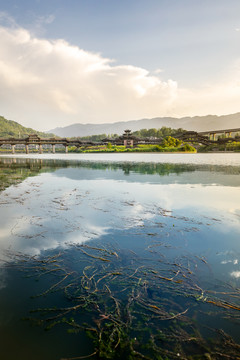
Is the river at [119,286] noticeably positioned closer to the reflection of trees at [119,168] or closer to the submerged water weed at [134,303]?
the submerged water weed at [134,303]

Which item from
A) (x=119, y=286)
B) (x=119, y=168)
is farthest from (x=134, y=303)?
(x=119, y=168)

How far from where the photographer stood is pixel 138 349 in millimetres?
2744

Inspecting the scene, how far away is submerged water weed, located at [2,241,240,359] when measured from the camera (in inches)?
109

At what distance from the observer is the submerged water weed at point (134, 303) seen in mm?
2781

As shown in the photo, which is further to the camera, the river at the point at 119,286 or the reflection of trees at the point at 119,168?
the reflection of trees at the point at 119,168

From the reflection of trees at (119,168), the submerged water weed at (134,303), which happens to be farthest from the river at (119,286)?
the reflection of trees at (119,168)

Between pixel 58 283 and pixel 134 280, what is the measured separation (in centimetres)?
152

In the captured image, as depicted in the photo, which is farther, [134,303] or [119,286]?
[119,286]

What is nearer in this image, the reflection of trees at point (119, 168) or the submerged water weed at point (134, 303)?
the submerged water weed at point (134, 303)

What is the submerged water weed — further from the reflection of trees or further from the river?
the reflection of trees

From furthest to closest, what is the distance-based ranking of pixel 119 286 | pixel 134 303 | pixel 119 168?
pixel 119 168, pixel 119 286, pixel 134 303

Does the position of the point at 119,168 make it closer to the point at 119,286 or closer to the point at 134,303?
the point at 119,286

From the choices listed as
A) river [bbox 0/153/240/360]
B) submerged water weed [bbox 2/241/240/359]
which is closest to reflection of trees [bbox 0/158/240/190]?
river [bbox 0/153/240/360]

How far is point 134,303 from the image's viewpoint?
3.58 m
